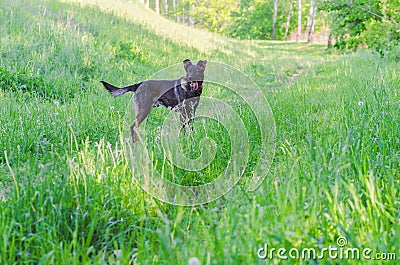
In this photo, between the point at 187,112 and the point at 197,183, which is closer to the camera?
the point at 197,183

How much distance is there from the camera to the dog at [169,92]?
15.6 ft

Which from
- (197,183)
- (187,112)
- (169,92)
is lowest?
(197,183)

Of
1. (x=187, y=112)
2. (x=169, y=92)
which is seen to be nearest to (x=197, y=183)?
(x=187, y=112)

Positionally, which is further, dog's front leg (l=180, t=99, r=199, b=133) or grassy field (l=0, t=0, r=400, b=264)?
dog's front leg (l=180, t=99, r=199, b=133)

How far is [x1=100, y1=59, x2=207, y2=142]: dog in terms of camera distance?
4.76 metres

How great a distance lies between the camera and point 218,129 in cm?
412

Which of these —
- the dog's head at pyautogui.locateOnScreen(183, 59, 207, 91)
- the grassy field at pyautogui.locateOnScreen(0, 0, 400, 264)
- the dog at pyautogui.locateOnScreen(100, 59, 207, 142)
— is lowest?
the grassy field at pyautogui.locateOnScreen(0, 0, 400, 264)

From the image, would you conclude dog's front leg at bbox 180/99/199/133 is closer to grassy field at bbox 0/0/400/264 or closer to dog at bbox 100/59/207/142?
dog at bbox 100/59/207/142

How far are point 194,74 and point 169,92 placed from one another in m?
0.40

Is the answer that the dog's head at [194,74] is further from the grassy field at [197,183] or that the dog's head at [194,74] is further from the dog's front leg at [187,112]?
the grassy field at [197,183]

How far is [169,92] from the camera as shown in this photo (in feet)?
A: 16.2

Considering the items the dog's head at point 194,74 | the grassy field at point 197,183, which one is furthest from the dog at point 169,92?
the grassy field at point 197,183

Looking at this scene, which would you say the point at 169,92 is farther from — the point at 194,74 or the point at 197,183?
the point at 197,183

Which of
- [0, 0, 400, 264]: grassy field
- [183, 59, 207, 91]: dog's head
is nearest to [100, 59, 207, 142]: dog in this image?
[183, 59, 207, 91]: dog's head
